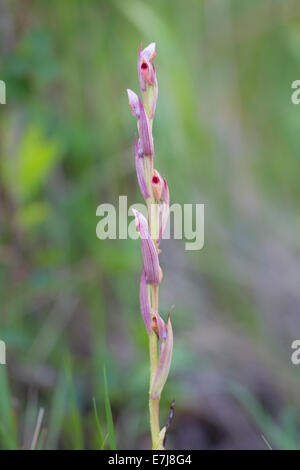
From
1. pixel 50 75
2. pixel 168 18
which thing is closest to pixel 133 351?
pixel 50 75

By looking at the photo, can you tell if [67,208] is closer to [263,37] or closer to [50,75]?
[50,75]

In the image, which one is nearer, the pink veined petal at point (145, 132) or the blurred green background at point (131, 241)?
the pink veined petal at point (145, 132)

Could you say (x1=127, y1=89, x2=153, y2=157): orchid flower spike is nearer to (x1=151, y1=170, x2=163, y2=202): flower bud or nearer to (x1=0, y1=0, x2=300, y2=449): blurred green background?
(x1=151, y1=170, x2=163, y2=202): flower bud

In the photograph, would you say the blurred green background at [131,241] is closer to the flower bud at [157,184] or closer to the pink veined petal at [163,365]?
the pink veined petal at [163,365]

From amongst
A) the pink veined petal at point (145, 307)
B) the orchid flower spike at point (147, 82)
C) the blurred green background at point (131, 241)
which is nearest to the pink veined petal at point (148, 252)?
the pink veined petal at point (145, 307)

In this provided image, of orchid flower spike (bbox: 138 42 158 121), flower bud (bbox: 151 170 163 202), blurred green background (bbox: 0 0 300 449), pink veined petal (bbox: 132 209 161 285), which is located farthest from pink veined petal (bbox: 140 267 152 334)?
blurred green background (bbox: 0 0 300 449)

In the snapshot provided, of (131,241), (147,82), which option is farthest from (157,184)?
(131,241)
